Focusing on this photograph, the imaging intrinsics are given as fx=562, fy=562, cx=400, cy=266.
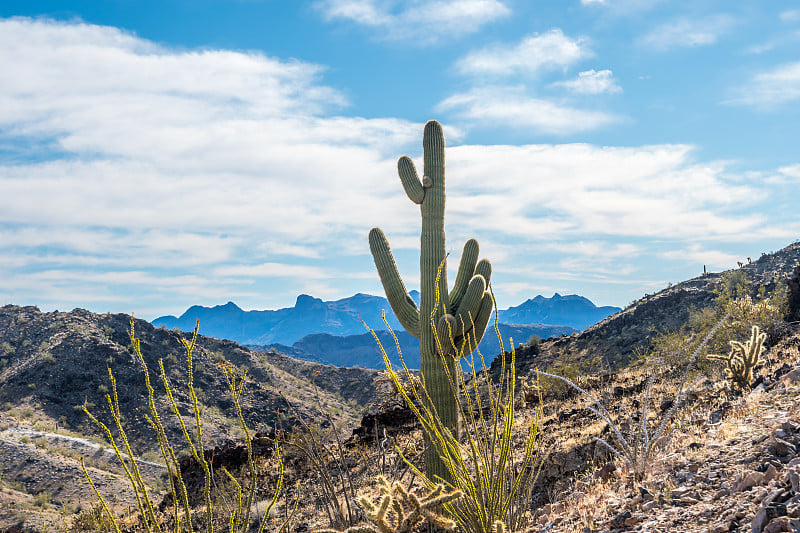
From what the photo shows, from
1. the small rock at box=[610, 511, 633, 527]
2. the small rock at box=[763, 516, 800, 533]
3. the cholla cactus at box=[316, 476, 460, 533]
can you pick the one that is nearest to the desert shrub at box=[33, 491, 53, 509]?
the cholla cactus at box=[316, 476, 460, 533]

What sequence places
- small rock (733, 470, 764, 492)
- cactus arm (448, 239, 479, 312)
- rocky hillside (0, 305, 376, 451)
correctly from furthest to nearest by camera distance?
rocky hillside (0, 305, 376, 451) → cactus arm (448, 239, 479, 312) → small rock (733, 470, 764, 492)

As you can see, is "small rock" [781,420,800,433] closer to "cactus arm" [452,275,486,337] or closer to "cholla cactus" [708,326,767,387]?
"cholla cactus" [708,326,767,387]

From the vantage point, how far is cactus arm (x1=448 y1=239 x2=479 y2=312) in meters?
9.69

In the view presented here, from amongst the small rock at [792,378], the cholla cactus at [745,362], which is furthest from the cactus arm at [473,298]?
the small rock at [792,378]

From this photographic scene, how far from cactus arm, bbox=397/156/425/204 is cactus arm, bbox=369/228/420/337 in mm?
894

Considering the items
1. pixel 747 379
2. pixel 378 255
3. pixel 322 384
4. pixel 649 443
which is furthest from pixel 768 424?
pixel 322 384

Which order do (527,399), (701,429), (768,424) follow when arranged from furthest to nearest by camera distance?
(527,399) → (701,429) → (768,424)

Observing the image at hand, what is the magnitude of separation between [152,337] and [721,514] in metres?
36.6

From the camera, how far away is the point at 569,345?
2789 centimetres

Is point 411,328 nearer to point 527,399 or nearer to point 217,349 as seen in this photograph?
point 527,399

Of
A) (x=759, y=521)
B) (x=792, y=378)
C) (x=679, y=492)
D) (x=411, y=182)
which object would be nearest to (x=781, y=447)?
(x=679, y=492)

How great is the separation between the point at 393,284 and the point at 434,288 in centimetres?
110

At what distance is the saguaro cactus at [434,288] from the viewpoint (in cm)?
844

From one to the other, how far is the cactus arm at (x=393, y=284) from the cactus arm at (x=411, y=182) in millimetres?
894
